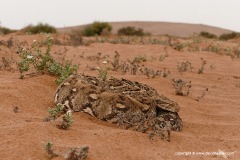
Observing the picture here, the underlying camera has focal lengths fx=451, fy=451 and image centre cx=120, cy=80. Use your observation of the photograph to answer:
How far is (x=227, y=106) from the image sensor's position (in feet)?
22.9

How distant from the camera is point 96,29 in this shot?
84.0 feet

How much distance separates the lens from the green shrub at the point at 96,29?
25.0 metres

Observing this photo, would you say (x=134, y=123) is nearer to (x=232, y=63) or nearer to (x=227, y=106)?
(x=227, y=106)

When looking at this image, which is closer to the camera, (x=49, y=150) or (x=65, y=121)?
(x=49, y=150)

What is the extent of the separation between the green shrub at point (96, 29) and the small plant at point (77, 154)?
21166mm

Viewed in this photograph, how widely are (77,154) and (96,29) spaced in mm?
22250

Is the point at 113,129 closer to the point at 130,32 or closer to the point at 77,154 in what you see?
the point at 77,154

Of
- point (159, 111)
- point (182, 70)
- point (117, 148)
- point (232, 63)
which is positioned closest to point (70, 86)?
point (159, 111)

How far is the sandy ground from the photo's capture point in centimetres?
397

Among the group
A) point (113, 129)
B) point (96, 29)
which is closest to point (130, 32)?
point (96, 29)

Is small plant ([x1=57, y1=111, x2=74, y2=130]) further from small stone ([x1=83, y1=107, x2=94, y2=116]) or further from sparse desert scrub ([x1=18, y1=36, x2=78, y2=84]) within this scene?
sparse desert scrub ([x1=18, y1=36, x2=78, y2=84])

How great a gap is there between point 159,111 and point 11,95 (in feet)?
5.85

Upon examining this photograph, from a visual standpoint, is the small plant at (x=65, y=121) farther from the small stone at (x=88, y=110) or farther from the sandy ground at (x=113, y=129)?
the small stone at (x=88, y=110)

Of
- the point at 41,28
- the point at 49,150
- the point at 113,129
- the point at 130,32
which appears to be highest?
the point at 49,150
